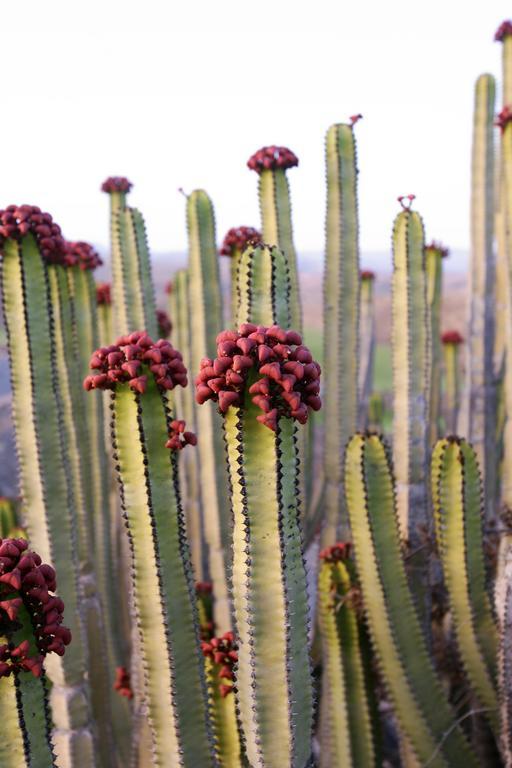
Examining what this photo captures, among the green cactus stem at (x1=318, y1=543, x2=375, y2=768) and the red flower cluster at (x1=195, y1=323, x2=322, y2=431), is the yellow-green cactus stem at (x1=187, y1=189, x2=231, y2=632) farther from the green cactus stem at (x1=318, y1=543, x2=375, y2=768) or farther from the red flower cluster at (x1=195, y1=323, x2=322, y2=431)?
the red flower cluster at (x1=195, y1=323, x2=322, y2=431)

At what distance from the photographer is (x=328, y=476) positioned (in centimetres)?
496

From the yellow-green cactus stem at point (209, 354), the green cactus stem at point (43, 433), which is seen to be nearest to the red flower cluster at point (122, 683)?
the yellow-green cactus stem at point (209, 354)

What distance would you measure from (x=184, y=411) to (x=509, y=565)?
10.7 feet

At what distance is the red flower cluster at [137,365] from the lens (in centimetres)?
237

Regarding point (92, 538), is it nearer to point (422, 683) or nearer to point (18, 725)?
point (422, 683)

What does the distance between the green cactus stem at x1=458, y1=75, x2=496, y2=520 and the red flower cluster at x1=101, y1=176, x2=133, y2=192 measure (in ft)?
11.3

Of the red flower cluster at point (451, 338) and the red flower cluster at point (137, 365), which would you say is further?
the red flower cluster at point (451, 338)

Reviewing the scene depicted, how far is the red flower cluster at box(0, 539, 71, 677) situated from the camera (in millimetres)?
1968

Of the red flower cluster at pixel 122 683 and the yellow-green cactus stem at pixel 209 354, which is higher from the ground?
the yellow-green cactus stem at pixel 209 354

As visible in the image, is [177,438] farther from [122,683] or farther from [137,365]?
[122,683]

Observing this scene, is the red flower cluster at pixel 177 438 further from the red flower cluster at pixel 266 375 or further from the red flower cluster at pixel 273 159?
the red flower cluster at pixel 273 159

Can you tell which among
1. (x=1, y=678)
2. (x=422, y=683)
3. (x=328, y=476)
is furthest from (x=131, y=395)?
(x=328, y=476)

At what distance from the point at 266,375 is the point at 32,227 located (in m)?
1.62

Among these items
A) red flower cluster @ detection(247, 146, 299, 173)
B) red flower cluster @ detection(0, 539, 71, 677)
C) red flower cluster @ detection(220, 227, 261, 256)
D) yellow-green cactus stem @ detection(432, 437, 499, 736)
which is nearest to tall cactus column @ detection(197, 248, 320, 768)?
red flower cluster @ detection(0, 539, 71, 677)
